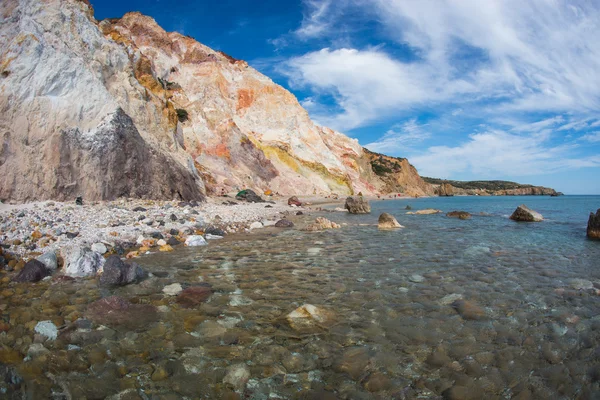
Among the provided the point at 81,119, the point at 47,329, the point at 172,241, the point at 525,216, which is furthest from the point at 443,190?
the point at 47,329

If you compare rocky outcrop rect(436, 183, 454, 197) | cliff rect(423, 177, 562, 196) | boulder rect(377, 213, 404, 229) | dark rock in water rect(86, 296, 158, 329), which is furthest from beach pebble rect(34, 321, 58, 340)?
cliff rect(423, 177, 562, 196)

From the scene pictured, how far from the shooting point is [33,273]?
5.71 meters

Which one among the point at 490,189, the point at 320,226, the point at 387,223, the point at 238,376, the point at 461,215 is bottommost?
the point at 238,376

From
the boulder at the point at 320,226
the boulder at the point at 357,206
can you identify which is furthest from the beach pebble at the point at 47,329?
the boulder at the point at 357,206

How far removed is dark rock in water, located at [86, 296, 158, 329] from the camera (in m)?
4.09

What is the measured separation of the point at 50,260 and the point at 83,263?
0.79 meters

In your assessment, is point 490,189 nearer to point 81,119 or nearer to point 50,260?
point 81,119

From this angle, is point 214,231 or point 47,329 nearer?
point 47,329

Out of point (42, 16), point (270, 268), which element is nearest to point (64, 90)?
point (42, 16)

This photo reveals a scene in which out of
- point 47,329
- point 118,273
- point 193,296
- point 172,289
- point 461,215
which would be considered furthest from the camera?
point 461,215

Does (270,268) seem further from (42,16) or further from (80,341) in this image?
(42,16)

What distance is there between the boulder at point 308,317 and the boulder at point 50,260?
519 centimetres

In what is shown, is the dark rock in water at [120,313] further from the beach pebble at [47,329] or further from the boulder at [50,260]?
the boulder at [50,260]

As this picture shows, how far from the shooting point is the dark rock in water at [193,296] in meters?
4.83
